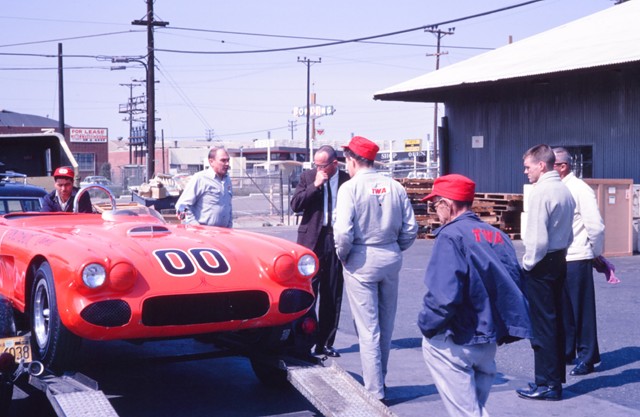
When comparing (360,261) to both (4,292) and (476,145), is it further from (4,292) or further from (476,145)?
(476,145)

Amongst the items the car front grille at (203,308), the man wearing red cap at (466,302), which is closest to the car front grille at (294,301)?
the car front grille at (203,308)

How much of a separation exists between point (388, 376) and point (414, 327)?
7.63ft

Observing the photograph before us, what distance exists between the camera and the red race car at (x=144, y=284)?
200 inches

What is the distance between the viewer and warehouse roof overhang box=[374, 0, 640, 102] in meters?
17.6

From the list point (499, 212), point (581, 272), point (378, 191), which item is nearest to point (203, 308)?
point (378, 191)

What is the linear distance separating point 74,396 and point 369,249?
7.48 feet

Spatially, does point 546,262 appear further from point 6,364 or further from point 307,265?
point 6,364

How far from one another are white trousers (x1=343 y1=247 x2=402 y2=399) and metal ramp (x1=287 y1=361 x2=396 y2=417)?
1.14 ft

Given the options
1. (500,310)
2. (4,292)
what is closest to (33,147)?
(4,292)

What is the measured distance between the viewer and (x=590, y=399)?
6.27 metres

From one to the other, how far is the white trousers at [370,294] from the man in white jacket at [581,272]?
6.22 ft

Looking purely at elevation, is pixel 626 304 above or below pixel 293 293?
below

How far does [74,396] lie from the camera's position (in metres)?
4.80

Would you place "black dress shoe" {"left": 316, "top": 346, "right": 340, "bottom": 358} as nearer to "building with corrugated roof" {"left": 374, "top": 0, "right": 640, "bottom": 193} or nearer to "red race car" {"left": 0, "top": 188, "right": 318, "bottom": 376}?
"red race car" {"left": 0, "top": 188, "right": 318, "bottom": 376}
